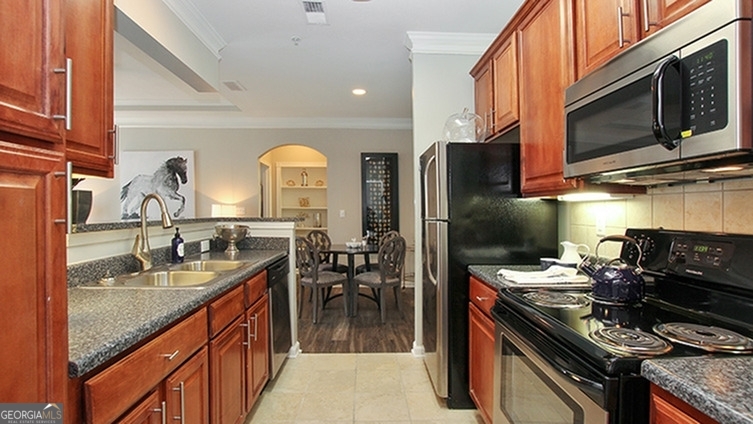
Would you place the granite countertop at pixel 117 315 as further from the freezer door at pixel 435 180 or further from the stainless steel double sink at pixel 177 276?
the freezer door at pixel 435 180

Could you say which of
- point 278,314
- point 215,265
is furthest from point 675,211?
point 215,265

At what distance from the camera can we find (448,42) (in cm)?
296

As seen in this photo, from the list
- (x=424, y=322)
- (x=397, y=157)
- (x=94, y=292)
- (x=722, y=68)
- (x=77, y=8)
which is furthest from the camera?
(x=397, y=157)

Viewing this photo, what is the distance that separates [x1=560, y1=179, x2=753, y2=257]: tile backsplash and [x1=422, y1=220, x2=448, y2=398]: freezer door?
825 millimetres

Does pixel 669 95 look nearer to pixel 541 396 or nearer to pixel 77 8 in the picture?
pixel 541 396

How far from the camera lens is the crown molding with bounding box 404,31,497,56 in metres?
2.90

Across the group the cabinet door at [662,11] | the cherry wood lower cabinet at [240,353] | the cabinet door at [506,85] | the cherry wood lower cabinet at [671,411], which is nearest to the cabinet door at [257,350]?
the cherry wood lower cabinet at [240,353]

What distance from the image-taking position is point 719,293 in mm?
1226

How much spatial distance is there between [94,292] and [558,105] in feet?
7.27

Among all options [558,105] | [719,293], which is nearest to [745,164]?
[719,293]

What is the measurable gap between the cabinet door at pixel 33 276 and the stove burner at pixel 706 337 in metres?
1.48

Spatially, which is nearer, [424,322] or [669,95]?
[669,95]

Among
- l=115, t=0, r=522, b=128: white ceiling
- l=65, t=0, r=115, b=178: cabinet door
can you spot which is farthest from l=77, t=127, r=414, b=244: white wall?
l=65, t=0, r=115, b=178: cabinet door

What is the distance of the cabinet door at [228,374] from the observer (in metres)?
1.60
